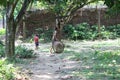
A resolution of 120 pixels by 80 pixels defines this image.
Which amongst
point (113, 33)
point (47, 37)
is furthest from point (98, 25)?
point (47, 37)

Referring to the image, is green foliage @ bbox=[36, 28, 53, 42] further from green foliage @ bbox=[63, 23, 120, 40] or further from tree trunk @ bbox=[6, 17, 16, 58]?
tree trunk @ bbox=[6, 17, 16, 58]

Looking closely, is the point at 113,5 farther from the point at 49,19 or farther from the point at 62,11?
the point at 49,19

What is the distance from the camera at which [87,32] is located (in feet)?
97.7

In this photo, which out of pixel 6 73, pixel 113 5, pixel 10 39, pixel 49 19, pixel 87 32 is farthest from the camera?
pixel 49 19

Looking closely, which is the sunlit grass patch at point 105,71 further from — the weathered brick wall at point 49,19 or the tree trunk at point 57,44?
the weathered brick wall at point 49,19

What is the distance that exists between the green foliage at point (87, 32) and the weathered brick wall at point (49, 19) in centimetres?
87

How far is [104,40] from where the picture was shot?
2884cm

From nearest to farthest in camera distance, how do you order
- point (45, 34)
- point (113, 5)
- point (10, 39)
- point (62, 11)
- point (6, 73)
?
point (113, 5)
point (6, 73)
point (10, 39)
point (62, 11)
point (45, 34)

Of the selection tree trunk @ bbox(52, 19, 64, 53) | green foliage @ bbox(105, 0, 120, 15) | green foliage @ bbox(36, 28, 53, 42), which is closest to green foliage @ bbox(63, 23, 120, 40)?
green foliage @ bbox(36, 28, 53, 42)

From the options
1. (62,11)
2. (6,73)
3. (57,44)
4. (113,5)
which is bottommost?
(57,44)

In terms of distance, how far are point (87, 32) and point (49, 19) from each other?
3.49m

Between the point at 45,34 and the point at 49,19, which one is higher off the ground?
the point at 49,19

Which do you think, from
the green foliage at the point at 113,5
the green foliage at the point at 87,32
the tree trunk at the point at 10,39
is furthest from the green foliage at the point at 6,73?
the green foliage at the point at 87,32

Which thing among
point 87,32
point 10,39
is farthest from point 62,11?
point 87,32
